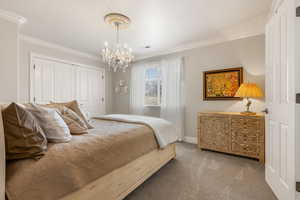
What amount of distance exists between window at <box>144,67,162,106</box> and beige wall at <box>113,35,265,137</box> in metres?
0.75

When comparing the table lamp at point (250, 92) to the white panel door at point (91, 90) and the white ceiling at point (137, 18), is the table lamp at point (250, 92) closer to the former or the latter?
the white ceiling at point (137, 18)

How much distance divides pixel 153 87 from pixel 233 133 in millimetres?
2466

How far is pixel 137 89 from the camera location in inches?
181

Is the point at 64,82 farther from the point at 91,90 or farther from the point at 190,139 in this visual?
the point at 190,139

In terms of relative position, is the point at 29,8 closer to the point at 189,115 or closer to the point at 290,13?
the point at 290,13

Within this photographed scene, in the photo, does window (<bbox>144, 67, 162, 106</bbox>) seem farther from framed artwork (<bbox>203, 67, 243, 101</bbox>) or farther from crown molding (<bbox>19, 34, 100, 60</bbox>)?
crown molding (<bbox>19, 34, 100, 60</bbox>)

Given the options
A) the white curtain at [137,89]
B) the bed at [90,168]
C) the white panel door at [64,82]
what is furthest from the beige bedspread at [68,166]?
the white panel door at [64,82]

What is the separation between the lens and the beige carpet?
1628mm

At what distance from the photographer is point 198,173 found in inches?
83.4

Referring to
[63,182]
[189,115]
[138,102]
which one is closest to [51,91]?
[138,102]

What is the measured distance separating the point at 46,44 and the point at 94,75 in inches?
59.4

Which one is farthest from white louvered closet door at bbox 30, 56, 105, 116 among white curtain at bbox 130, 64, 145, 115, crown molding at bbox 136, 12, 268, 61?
crown molding at bbox 136, 12, 268, 61

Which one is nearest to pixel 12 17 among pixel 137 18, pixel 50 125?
pixel 137 18

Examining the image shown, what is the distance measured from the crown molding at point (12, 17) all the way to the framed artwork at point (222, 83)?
12.6ft
